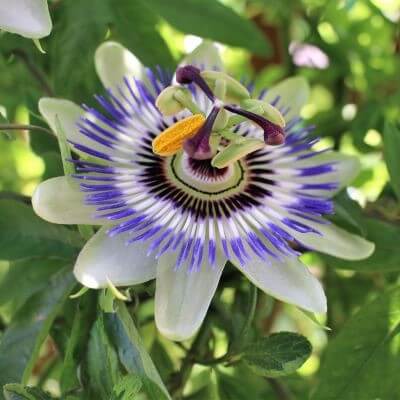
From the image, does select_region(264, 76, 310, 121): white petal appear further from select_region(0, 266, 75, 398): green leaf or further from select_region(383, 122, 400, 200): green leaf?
select_region(0, 266, 75, 398): green leaf

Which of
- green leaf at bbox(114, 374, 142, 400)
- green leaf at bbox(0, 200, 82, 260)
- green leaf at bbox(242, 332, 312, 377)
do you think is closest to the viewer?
green leaf at bbox(114, 374, 142, 400)

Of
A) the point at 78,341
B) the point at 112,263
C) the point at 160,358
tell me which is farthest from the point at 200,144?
the point at 160,358

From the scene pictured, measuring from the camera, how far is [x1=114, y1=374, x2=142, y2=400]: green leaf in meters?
0.82

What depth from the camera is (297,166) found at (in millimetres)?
1167

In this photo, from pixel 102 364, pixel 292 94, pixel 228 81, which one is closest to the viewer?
pixel 102 364

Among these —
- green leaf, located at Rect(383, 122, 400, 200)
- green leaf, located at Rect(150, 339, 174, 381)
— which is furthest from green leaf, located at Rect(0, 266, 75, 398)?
green leaf, located at Rect(383, 122, 400, 200)

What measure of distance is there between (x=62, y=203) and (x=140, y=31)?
0.42 m

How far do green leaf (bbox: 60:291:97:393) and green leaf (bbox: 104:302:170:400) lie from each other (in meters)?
0.05

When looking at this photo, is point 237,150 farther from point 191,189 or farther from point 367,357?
point 367,357

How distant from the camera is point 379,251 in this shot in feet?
3.68

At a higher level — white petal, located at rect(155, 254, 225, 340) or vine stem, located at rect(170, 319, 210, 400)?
white petal, located at rect(155, 254, 225, 340)

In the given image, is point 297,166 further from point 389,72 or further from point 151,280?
point 389,72

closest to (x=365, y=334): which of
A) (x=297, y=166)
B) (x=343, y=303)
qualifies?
(x=297, y=166)

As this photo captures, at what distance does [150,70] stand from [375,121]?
495 millimetres
